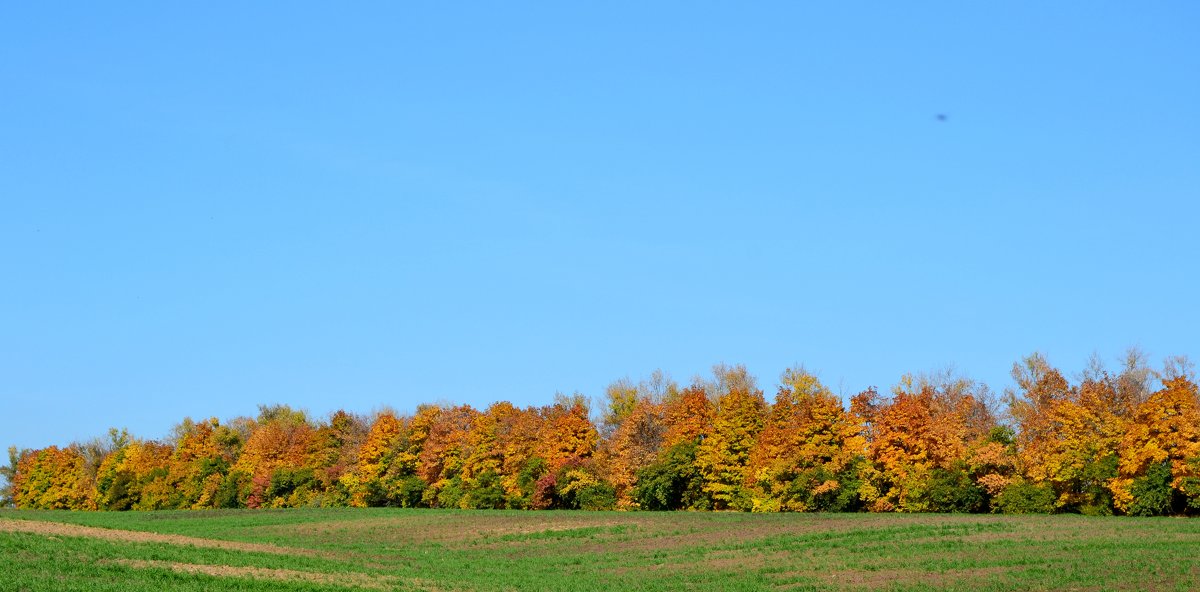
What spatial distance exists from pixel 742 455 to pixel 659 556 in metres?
31.0

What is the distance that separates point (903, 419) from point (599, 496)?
2686cm

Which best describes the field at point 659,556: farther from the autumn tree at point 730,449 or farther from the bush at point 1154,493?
the autumn tree at point 730,449

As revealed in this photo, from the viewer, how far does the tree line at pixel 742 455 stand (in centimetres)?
6538

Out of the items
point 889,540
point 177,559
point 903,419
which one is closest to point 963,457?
point 903,419

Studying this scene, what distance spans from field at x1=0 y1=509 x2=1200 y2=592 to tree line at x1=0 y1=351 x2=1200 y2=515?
18.9 feet

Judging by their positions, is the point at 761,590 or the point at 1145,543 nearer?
the point at 761,590

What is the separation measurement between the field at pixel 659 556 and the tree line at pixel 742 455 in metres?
5.75

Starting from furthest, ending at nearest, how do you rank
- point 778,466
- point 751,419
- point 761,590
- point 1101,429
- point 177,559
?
point 751,419, point 778,466, point 1101,429, point 177,559, point 761,590

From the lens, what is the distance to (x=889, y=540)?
54.3 meters

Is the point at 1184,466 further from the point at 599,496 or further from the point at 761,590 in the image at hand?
the point at 599,496

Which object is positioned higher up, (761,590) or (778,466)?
(778,466)

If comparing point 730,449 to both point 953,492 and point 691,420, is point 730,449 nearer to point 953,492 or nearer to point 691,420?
point 691,420

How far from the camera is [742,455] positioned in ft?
277

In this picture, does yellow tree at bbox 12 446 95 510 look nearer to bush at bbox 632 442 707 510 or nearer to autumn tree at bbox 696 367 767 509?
bush at bbox 632 442 707 510
